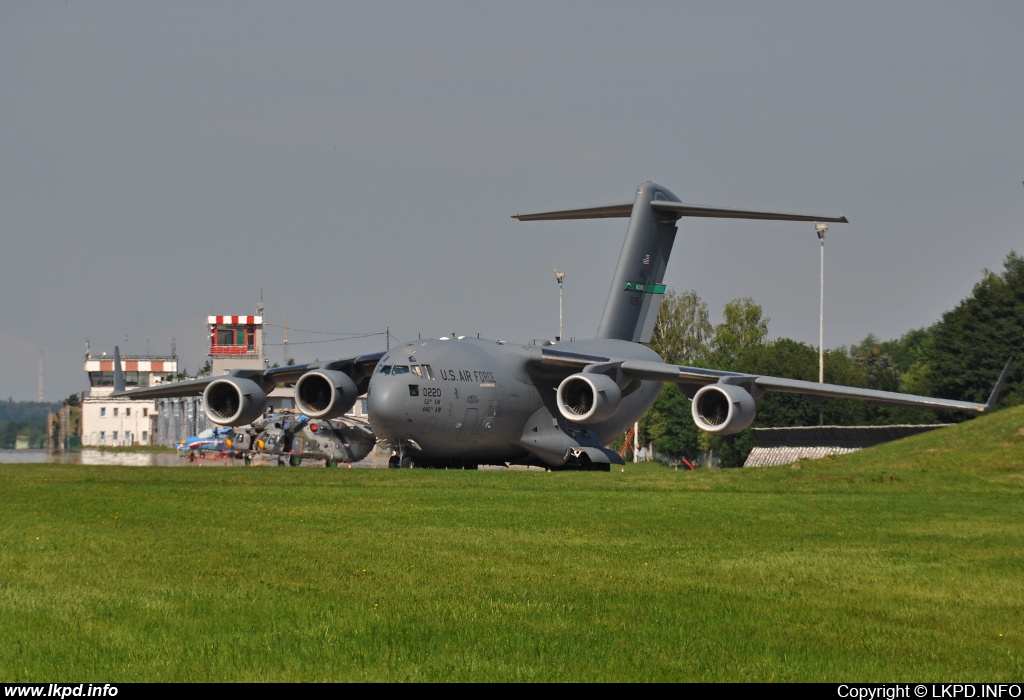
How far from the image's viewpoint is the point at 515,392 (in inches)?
1331

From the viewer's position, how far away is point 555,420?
35.4 metres

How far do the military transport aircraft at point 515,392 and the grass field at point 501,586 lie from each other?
32.8 ft

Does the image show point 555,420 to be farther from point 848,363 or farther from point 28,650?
point 848,363

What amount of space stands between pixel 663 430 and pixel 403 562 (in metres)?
74.1

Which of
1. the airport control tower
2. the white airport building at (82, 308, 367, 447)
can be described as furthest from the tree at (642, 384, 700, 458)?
the airport control tower

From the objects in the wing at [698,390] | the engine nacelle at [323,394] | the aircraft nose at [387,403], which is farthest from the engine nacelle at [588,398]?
the engine nacelle at [323,394]

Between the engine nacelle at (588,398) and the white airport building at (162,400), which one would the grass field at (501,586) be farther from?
the white airport building at (162,400)

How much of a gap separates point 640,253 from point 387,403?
12013 millimetres

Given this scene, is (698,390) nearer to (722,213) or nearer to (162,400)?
(722,213)

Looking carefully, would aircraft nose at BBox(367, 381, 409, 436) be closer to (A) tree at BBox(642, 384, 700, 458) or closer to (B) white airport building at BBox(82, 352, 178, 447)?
(A) tree at BBox(642, 384, 700, 458)

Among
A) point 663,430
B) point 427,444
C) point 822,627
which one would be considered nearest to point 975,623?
point 822,627

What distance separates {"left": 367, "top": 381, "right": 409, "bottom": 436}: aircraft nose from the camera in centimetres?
3005

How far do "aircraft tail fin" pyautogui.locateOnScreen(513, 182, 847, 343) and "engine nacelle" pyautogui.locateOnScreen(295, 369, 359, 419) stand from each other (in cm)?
816

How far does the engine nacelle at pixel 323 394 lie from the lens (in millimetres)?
33062
